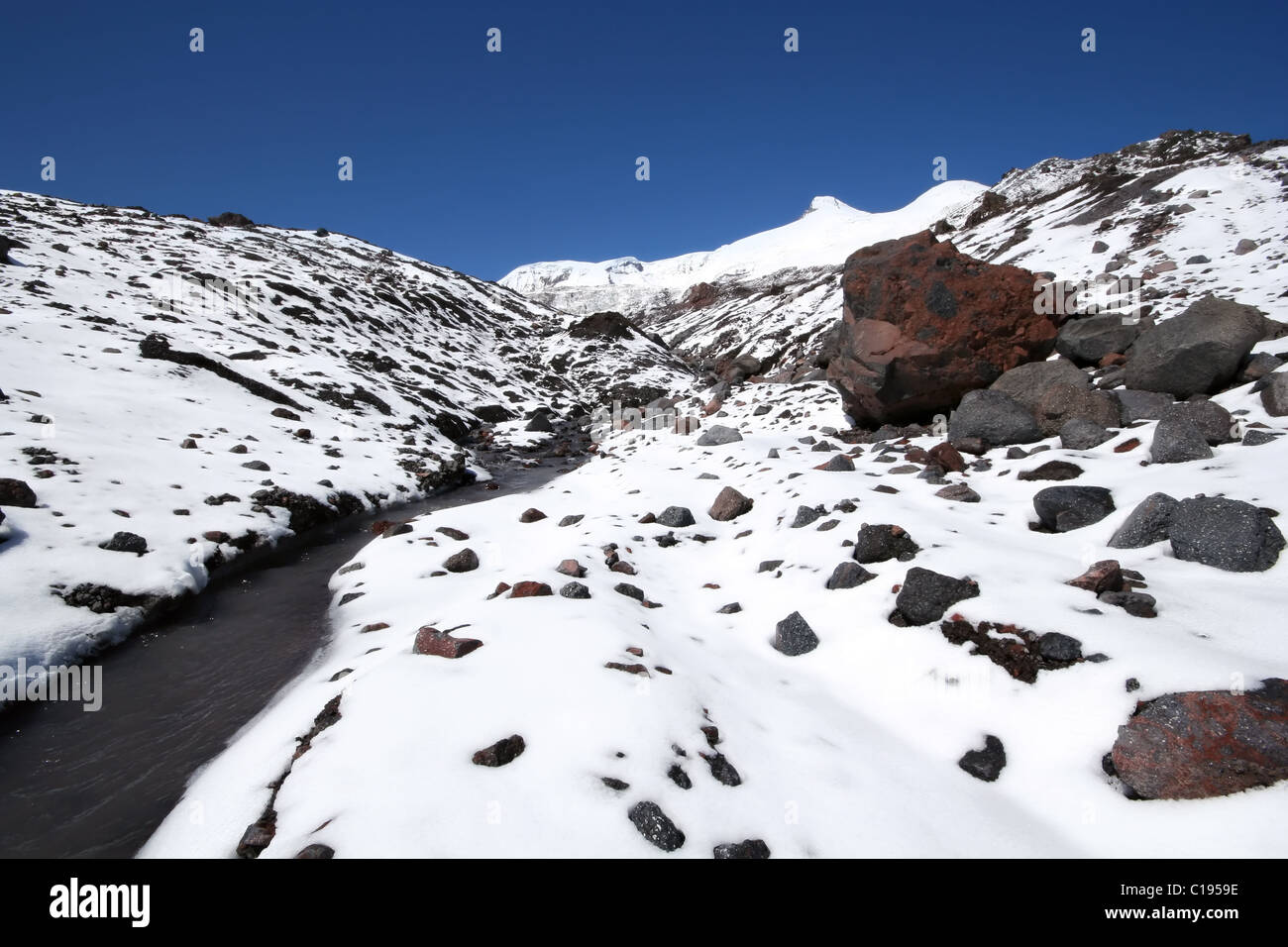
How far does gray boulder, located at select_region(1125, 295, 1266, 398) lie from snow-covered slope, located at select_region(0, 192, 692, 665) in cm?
2000

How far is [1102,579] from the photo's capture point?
5926 mm

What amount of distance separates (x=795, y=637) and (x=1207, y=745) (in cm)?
381

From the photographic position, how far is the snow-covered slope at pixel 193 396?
10109 mm

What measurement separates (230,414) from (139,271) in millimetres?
25467

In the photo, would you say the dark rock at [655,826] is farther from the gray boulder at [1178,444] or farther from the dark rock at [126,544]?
the dark rock at [126,544]

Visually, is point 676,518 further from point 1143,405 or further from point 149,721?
point 1143,405

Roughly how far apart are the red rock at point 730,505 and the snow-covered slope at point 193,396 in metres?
11.1

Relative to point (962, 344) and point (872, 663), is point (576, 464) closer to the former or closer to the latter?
point (962, 344)

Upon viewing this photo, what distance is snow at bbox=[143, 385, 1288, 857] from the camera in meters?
4.08
